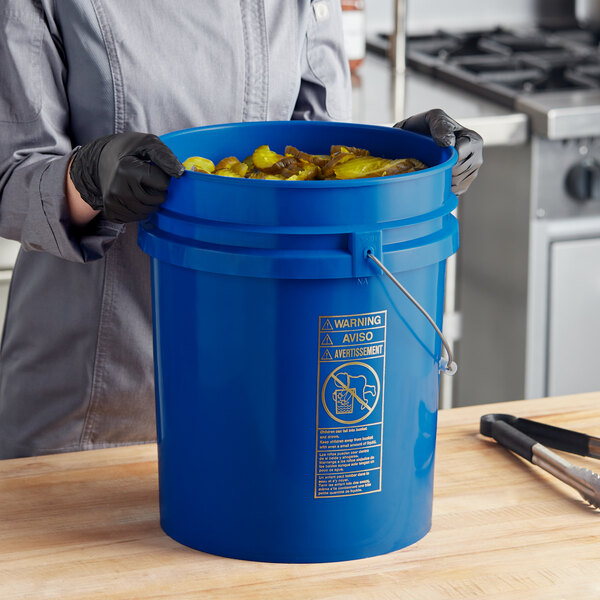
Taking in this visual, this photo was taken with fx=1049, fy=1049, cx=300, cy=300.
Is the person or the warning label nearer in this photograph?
the warning label

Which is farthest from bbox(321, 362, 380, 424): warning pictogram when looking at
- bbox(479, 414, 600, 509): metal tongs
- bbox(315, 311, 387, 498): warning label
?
bbox(479, 414, 600, 509): metal tongs

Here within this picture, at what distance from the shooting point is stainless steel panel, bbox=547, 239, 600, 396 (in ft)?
6.46

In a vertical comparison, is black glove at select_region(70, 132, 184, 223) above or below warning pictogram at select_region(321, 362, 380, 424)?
above

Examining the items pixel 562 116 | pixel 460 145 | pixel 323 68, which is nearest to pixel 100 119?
pixel 323 68

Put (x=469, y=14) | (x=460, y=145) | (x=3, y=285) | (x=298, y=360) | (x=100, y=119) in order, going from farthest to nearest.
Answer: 1. (x=469, y=14)
2. (x=3, y=285)
3. (x=100, y=119)
4. (x=460, y=145)
5. (x=298, y=360)

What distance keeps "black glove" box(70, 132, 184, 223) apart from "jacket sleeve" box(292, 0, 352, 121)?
0.45 metres

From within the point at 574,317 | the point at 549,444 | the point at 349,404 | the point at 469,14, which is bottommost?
the point at 574,317

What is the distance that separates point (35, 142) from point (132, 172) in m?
0.32

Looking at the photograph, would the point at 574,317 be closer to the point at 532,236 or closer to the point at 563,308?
the point at 563,308

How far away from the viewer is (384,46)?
2.38 meters

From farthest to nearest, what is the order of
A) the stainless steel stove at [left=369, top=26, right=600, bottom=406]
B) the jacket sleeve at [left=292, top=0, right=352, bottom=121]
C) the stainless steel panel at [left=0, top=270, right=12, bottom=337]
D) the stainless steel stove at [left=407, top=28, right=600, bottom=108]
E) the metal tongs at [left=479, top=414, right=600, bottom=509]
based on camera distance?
1. the stainless steel stove at [left=407, top=28, right=600, bottom=108]
2. the stainless steel stove at [left=369, top=26, right=600, bottom=406]
3. the stainless steel panel at [left=0, top=270, right=12, bottom=337]
4. the jacket sleeve at [left=292, top=0, right=352, bottom=121]
5. the metal tongs at [left=479, top=414, right=600, bottom=509]

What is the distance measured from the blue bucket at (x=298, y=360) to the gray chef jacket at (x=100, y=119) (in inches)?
9.4

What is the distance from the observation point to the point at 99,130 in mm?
1158

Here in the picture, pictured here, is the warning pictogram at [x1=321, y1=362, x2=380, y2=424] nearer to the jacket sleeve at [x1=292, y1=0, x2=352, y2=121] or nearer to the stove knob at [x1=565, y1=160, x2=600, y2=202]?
the jacket sleeve at [x1=292, y1=0, x2=352, y2=121]
